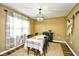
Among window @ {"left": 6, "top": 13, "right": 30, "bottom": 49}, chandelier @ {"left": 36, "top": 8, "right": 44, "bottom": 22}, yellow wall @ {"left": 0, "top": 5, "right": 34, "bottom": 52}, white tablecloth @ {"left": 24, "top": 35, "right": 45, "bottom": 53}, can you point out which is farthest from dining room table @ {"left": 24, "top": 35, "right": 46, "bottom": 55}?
chandelier @ {"left": 36, "top": 8, "right": 44, "bottom": 22}

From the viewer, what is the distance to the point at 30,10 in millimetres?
2777

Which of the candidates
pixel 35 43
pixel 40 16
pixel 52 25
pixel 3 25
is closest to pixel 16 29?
pixel 3 25

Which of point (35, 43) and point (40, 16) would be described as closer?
point (40, 16)

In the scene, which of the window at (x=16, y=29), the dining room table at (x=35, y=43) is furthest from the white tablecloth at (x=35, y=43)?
Result: the window at (x=16, y=29)

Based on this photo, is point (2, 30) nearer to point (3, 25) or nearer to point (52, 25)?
point (3, 25)

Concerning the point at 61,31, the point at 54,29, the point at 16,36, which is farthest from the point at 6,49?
the point at 61,31

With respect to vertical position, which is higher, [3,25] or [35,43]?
[3,25]

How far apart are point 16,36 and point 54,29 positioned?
1.08 metres

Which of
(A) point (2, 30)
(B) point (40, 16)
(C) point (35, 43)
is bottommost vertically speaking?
(C) point (35, 43)

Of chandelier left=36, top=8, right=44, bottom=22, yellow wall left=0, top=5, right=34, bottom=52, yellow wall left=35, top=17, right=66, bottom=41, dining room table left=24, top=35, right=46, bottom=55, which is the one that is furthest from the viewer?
dining room table left=24, top=35, right=46, bottom=55

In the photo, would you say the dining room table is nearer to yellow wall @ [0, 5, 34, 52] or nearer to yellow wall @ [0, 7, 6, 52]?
yellow wall @ [0, 5, 34, 52]

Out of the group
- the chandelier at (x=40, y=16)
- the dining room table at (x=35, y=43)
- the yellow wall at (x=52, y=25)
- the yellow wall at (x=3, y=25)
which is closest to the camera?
the yellow wall at (x=3, y=25)

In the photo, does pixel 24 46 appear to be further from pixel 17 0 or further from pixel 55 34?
pixel 17 0

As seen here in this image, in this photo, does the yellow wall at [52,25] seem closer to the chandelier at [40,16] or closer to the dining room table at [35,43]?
the chandelier at [40,16]
